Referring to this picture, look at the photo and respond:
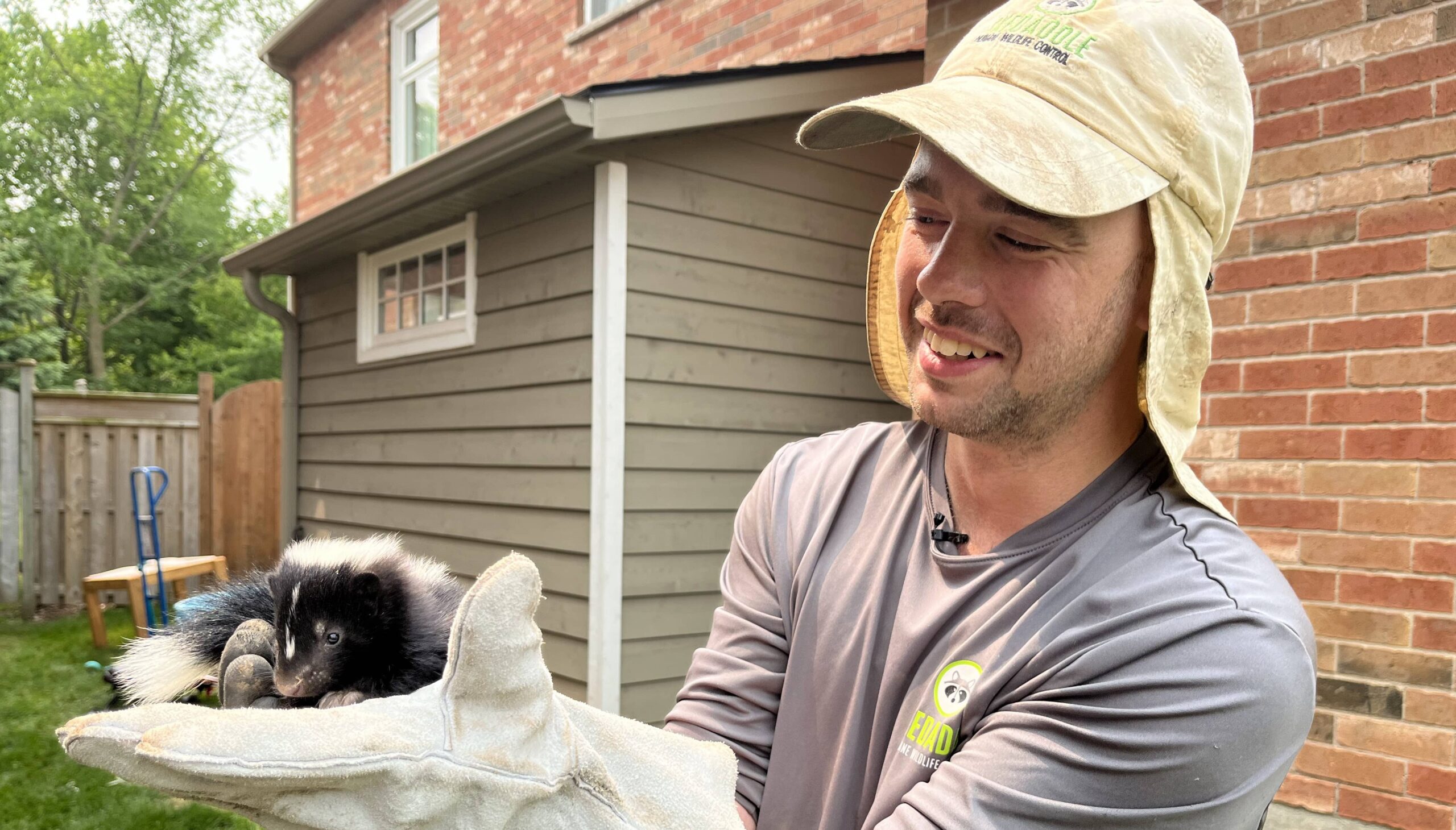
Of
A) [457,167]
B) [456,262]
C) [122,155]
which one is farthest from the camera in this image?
[122,155]

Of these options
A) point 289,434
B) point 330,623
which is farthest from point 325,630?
point 289,434

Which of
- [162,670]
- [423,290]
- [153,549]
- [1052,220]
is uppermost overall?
[423,290]

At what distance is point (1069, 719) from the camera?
3.47ft

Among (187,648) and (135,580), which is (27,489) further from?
(187,648)

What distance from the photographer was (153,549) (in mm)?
7285

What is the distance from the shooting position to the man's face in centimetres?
118

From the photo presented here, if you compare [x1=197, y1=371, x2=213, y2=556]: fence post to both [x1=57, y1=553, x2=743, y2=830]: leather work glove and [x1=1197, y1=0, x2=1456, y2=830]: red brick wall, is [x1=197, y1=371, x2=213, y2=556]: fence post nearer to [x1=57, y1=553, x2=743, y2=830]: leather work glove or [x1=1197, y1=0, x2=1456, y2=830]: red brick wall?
[x1=1197, y1=0, x2=1456, y2=830]: red brick wall

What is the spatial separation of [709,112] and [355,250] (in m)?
3.76

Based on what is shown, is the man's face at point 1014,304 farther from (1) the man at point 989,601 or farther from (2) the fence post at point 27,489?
(2) the fence post at point 27,489

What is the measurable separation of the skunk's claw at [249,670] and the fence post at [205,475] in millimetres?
8017

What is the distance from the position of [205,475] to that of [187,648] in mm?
7875

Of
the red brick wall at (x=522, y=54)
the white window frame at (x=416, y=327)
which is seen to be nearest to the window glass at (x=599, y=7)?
the red brick wall at (x=522, y=54)

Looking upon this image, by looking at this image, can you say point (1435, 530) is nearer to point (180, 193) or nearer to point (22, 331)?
point (22, 331)

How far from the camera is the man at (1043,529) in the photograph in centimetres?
104
